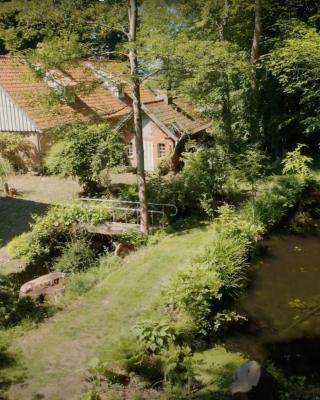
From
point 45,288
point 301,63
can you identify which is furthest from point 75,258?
point 301,63

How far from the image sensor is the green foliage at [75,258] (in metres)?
13.5

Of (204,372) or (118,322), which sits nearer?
(204,372)

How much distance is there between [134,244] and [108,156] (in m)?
4.90

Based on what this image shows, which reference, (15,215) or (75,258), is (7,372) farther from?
(15,215)

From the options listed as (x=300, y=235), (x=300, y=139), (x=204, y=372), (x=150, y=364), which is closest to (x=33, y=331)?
(x=150, y=364)

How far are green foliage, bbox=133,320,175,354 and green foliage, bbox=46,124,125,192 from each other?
9981 millimetres

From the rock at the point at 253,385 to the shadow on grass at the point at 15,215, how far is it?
10.9m

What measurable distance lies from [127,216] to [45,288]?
517 centimetres

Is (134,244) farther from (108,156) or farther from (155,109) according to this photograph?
(155,109)

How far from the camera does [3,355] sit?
9039 millimetres

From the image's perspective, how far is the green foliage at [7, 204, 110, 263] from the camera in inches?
549

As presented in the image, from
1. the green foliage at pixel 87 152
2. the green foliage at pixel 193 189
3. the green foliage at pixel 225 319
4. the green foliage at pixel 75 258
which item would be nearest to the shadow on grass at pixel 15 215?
the green foliage at pixel 87 152

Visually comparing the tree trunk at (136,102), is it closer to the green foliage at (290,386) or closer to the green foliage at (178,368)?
the green foliage at (178,368)

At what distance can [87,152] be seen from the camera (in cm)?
1808
